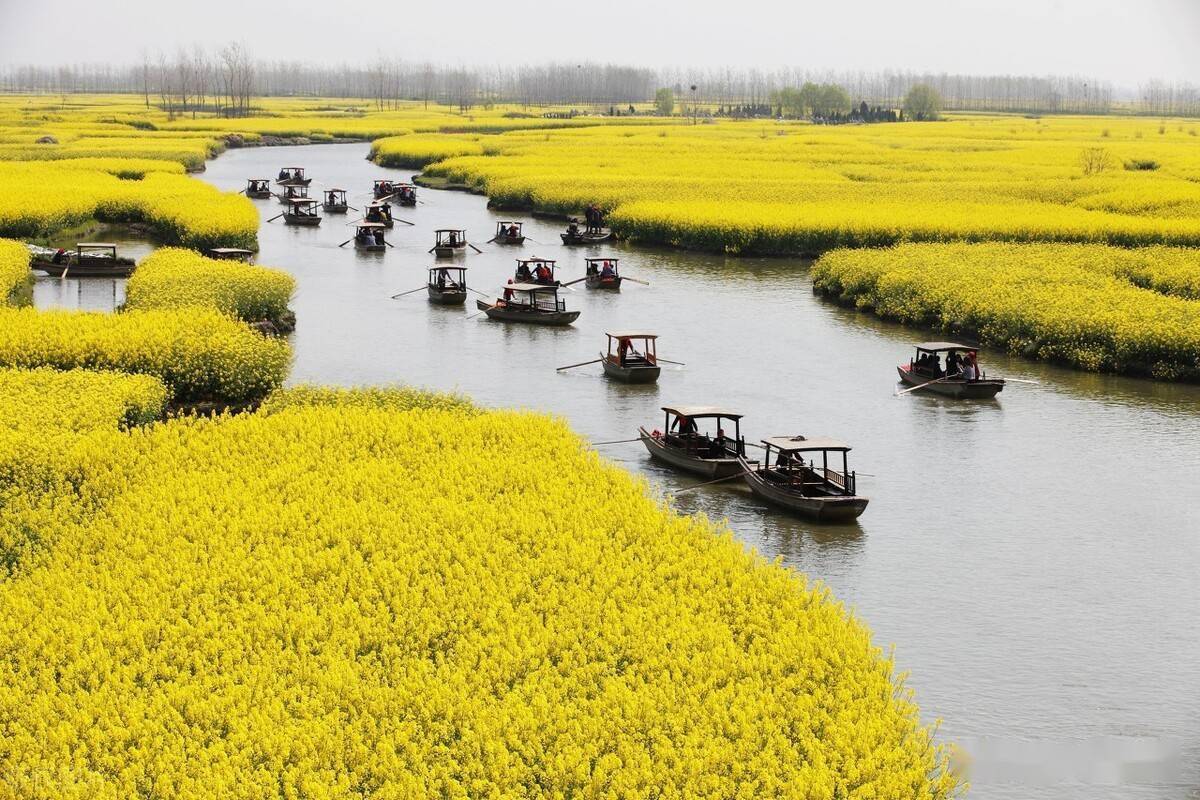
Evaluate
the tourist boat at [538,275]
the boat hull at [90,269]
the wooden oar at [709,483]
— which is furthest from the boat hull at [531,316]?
the wooden oar at [709,483]

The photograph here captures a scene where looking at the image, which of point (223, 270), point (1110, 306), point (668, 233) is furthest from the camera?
point (668, 233)

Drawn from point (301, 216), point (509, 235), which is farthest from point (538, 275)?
point (301, 216)

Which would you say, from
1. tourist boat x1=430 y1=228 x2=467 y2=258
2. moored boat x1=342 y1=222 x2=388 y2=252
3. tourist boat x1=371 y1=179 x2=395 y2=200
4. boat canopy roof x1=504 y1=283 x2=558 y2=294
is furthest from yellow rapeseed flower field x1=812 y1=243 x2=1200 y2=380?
tourist boat x1=371 y1=179 x2=395 y2=200

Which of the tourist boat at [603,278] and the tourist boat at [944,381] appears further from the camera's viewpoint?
the tourist boat at [603,278]

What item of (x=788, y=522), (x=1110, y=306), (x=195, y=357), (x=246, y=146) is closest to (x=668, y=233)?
(x=1110, y=306)

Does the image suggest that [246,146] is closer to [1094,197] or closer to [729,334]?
[1094,197]

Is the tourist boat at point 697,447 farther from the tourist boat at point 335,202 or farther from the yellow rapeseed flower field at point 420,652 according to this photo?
the tourist boat at point 335,202
